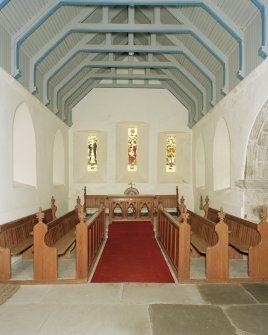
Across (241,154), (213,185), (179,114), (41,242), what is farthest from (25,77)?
(179,114)

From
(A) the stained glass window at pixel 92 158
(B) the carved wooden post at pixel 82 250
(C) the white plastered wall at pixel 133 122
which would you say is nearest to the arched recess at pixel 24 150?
(B) the carved wooden post at pixel 82 250

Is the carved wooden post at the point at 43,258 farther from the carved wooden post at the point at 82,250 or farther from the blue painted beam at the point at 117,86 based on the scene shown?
A: the blue painted beam at the point at 117,86

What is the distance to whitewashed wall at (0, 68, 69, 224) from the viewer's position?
5477 millimetres

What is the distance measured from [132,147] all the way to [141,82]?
2561 mm

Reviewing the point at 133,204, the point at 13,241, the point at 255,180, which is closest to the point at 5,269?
the point at 13,241

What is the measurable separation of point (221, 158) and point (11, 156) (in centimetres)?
552

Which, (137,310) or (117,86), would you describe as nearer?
(137,310)

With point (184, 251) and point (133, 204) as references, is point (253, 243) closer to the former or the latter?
point (184, 251)

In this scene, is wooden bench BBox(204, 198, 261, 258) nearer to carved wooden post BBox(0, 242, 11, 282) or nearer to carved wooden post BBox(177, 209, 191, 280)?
A: carved wooden post BBox(177, 209, 191, 280)

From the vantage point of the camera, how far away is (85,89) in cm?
1123

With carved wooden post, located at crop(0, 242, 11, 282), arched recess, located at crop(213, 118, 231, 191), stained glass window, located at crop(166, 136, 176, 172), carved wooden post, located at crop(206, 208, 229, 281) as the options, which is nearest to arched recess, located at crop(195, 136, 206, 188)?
stained glass window, located at crop(166, 136, 176, 172)

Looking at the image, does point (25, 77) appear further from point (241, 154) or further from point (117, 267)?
point (241, 154)

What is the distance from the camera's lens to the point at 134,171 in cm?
1184

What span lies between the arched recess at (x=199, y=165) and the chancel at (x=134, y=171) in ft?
0.16
